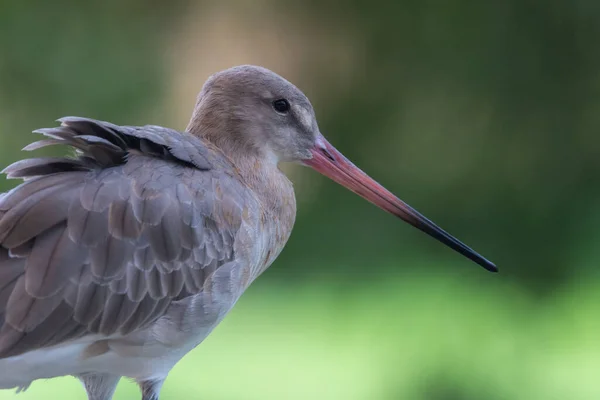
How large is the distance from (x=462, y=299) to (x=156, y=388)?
1880mm

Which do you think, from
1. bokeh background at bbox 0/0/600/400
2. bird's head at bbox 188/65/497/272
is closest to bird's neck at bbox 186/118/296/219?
bird's head at bbox 188/65/497/272

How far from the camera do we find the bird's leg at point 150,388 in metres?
1.51

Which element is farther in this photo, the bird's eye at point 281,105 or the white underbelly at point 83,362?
the bird's eye at point 281,105

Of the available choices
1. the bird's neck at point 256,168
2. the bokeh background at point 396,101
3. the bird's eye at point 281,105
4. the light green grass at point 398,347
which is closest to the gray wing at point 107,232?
the bird's neck at point 256,168

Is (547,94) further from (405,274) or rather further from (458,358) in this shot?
A: (458,358)

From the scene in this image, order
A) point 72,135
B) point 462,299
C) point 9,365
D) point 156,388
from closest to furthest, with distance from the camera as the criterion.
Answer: point 9,365, point 72,135, point 156,388, point 462,299

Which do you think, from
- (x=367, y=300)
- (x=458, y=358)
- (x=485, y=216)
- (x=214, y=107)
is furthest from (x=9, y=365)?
(x=485, y=216)

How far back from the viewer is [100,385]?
1.57m

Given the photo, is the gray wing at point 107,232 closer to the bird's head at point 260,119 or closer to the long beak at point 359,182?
the bird's head at point 260,119

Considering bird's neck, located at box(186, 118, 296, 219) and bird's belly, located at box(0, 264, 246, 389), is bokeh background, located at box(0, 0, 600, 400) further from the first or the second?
bird's belly, located at box(0, 264, 246, 389)

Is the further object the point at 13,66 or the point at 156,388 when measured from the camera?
the point at 13,66

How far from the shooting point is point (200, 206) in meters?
1.43

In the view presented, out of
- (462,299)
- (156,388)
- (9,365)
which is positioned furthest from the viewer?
(462,299)

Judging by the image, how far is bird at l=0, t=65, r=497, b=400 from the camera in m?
1.28
